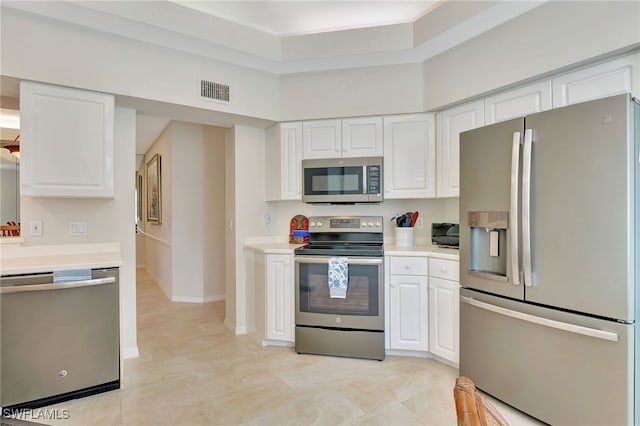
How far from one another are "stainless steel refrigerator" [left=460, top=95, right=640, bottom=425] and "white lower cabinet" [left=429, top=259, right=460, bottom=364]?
282mm

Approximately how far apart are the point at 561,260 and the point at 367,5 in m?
2.31

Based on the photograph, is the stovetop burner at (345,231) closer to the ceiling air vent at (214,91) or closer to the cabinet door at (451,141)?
the cabinet door at (451,141)

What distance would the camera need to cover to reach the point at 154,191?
5691 millimetres

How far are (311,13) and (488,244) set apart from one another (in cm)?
228

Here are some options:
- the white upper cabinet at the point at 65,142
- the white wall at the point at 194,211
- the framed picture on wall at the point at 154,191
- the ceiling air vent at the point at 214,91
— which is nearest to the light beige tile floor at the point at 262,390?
the white upper cabinet at the point at 65,142

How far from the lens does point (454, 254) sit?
2.55 m

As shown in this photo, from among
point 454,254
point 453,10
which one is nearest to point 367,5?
point 453,10

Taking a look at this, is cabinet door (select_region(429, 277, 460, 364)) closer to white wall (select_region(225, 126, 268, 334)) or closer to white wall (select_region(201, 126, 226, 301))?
white wall (select_region(225, 126, 268, 334))

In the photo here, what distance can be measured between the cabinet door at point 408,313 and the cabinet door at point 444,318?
0.06m

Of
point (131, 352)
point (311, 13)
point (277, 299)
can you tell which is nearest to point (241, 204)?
point (277, 299)

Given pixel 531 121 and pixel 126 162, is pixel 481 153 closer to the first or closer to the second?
pixel 531 121

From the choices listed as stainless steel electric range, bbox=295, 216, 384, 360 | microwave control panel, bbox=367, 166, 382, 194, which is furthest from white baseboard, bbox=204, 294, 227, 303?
microwave control panel, bbox=367, 166, 382, 194

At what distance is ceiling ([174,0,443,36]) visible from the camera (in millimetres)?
2625

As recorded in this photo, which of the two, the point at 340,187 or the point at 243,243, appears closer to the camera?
the point at 340,187
